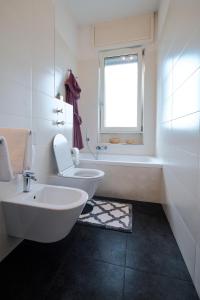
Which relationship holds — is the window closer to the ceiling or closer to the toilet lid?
the ceiling

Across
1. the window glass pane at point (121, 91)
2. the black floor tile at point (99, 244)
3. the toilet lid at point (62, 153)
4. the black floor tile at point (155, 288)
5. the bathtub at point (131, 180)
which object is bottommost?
the black floor tile at point (155, 288)

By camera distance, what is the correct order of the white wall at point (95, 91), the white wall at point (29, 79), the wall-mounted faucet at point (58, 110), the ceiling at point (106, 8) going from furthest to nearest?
the white wall at point (95, 91), the ceiling at point (106, 8), the wall-mounted faucet at point (58, 110), the white wall at point (29, 79)

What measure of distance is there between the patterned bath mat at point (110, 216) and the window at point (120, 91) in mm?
1440

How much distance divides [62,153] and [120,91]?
176 cm

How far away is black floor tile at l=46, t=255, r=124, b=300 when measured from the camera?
3.25ft

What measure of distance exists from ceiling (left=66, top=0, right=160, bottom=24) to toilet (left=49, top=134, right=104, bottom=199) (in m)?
2.14

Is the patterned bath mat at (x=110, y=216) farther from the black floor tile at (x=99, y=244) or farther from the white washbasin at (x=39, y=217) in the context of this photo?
the white washbasin at (x=39, y=217)

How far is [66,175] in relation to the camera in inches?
74.9

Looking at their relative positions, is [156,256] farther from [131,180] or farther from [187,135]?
[131,180]

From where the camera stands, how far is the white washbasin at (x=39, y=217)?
109cm

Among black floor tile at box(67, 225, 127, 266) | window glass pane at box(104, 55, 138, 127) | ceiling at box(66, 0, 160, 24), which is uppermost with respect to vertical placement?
ceiling at box(66, 0, 160, 24)

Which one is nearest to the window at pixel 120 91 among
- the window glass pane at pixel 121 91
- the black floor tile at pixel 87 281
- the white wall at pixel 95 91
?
the window glass pane at pixel 121 91

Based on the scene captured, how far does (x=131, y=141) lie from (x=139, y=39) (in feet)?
5.73

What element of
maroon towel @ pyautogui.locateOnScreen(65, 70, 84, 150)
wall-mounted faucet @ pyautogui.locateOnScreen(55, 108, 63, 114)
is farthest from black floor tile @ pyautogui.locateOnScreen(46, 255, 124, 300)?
maroon towel @ pyautogui.locateOnScreen(65, 70, 84, 150)
